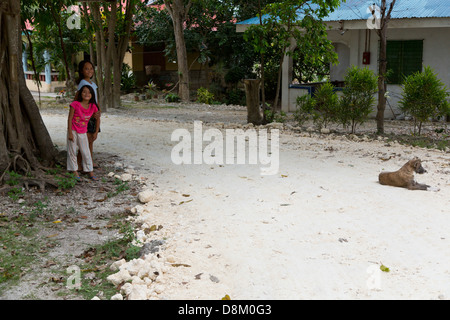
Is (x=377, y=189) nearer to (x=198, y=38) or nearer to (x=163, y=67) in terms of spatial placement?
(x=198, y=38)

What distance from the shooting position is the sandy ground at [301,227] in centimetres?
441

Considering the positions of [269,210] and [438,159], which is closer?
[269,210]

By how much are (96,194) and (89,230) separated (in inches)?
53.3

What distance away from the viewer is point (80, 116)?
7551mm

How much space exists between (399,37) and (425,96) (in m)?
4.07

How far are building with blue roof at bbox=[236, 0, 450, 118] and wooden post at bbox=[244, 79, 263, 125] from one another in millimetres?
2688

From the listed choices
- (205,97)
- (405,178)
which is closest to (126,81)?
(205,97)

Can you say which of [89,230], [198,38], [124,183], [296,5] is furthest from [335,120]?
[198,38]

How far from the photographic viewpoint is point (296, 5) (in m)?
12.7

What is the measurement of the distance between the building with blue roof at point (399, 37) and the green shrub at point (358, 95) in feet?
7.29

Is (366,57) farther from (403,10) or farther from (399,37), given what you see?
(403,10)

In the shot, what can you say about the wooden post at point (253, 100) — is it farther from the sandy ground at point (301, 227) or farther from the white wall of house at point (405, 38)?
the sandy ground at point (301, 227)

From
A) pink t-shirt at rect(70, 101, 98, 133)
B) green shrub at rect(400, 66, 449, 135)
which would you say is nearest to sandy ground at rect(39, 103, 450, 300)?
pink t-shirt at rect(70, 101, 98, 133)

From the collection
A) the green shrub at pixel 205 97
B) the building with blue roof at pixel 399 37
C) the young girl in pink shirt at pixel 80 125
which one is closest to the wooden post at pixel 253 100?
the building with blue roof at pixel 399 37
